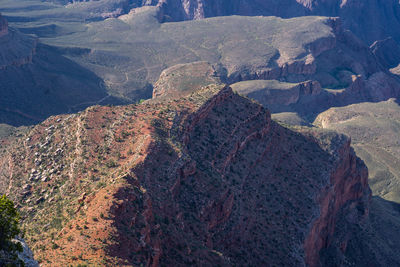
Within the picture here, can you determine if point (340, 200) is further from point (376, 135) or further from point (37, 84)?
point (37, 84)

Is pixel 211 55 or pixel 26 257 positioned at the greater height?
pixel 26 257

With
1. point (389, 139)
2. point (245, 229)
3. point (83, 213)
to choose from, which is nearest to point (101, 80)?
point (389, 139)

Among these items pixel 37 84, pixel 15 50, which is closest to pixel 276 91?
pixel 37 84

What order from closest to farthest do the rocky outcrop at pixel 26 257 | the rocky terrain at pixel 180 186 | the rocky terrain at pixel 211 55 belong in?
the rocky outcrop at pixel 26 257, the rocky terrain at pixel 180 186, the rocky terrain at pixel 211 55

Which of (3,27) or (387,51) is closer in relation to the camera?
(3,27)

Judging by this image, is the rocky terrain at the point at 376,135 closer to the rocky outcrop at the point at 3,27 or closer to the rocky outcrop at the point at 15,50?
the rocky outcrop at the point at 15,50

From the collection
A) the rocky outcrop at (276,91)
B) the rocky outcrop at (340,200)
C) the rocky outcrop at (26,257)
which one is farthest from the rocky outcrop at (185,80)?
→ the rocky outcrop at (26,257)

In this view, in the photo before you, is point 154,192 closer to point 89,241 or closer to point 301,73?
point 89,241

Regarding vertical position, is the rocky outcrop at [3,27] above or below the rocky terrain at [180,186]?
above

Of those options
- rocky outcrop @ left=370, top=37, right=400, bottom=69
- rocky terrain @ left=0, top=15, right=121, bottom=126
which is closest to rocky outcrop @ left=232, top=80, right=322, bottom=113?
rocky terrain @ left=0, top=15, right=121, bottom=126
